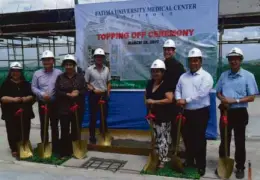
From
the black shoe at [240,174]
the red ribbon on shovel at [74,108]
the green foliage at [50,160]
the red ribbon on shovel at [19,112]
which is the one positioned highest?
the red ribbon on shovel at [74,108]

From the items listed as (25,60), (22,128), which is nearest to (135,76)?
(22,128)

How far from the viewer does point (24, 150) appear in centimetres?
530

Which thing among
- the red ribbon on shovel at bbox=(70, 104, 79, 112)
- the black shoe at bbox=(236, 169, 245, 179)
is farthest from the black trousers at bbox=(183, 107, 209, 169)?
the red ribbon on shovel at bbox=(70, 104, 79, 112)

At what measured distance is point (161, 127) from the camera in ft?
14.4

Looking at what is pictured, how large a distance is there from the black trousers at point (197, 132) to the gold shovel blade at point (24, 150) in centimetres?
271

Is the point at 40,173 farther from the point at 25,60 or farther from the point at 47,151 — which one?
the point at 25,60

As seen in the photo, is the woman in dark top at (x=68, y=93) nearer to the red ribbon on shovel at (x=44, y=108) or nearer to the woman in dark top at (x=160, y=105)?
the red ribbon on shovel at (x=44, y=108)

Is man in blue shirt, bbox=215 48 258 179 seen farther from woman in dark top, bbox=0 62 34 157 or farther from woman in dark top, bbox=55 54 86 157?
woman in dark top, bbox=0 62 34 157

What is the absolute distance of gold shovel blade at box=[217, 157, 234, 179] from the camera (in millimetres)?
4156

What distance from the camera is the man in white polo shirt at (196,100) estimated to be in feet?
13.6

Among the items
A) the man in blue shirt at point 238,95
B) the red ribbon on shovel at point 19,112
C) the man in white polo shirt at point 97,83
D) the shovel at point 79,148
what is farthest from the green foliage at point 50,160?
the man in blue shirt at point 238,95

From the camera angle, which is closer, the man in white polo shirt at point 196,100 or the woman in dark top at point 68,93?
the man in white polo shirt at point 196,100

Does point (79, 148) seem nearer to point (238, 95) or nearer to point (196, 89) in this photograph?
point (196, 89)

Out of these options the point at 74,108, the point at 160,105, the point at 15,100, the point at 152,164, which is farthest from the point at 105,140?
the point at 160,105
